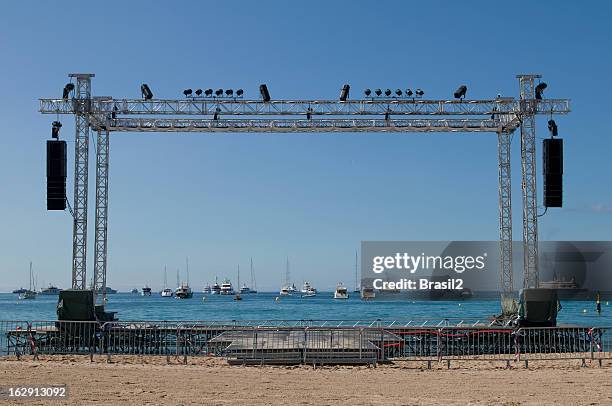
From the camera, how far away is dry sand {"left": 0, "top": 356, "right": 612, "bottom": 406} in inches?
680

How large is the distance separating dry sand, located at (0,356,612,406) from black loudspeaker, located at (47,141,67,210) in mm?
9209

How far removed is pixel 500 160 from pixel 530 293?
6.86 meters

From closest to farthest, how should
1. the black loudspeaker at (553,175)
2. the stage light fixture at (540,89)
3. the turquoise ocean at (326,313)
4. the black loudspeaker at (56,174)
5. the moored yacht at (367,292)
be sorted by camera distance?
the black loudspeaker at (56,174) < the black loudspeaker at (553,175) < the stage light fixture at (540,89) < the turquoise ocean at (326,313) < the moored yacht at (367,292)

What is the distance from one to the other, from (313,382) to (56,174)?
18.0 m

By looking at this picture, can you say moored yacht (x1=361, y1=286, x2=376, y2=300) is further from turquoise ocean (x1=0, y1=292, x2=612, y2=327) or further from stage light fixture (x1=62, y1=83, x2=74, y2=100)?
stage light fixture (x1=62, y1=83, x2=74, y2=100)

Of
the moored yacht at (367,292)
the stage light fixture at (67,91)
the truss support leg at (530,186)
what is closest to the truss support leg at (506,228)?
the truss support leg at (530,186)

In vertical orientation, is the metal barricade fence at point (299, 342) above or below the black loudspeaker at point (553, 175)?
below

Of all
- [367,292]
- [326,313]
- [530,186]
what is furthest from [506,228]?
[367,292]

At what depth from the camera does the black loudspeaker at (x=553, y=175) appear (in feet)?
109

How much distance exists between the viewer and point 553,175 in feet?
110

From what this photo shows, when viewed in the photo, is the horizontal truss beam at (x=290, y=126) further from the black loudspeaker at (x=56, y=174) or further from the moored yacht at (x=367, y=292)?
the moored yacht at (x=367, y=292)

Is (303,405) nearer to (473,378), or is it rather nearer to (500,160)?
(473,378)

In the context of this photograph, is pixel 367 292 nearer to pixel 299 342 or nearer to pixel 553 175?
pixel 553 175

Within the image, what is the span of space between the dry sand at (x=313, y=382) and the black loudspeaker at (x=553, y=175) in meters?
9.51
